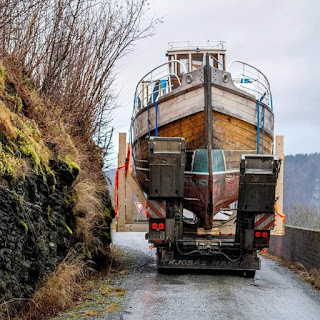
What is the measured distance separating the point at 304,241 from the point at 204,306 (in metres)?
6.09

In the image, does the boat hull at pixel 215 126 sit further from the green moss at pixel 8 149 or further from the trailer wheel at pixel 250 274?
the green moss at pixel 8 149

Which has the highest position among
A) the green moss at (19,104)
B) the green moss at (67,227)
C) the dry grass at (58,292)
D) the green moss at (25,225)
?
the green moss at (19,104)

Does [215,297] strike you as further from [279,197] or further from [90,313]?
[279,197]

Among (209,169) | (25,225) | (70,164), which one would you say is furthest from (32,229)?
(209,169)

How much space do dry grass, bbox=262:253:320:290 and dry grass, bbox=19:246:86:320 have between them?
4617mm

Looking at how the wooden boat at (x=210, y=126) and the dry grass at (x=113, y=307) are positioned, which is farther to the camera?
the wooden boat at (x=210, y=126)

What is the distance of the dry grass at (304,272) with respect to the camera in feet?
36.9

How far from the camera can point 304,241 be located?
1362 cm

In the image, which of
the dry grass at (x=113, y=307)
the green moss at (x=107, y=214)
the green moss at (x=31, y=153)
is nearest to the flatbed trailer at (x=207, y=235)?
the green moss at (x=107, y=214)

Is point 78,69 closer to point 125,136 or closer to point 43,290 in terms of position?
point 125,136

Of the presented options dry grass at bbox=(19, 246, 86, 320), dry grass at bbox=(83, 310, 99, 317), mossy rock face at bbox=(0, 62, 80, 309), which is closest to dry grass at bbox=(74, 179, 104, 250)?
mossy rock face at bbox=(0, 62, 80, 309)

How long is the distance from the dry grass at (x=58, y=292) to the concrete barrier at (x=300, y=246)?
5508mm

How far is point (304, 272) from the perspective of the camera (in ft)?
41.1

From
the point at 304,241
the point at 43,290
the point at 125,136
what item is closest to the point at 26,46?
the point at 125,136
